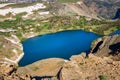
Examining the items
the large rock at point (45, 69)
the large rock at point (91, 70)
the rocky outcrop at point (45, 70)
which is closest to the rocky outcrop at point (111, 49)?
the large rock at point (91, 70)

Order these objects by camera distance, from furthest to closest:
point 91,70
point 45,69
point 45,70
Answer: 1. point 45,69
2. point 45,70
3. point 91,70

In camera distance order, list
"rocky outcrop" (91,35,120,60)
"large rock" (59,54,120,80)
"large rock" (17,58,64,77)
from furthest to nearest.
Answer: "rocky outcrop" (91,35,120,60) < "large rock" (17,58,64,77) < "large rock" (59,54,120,80)

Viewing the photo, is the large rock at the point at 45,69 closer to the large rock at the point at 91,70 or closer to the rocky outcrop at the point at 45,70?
the rocky outcrop at the point at 45,70

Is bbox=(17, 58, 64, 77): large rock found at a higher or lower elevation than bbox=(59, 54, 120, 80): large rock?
lower

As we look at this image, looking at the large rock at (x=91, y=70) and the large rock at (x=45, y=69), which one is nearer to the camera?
the large rock at (x=91, y=70)

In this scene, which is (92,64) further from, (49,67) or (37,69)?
(37,69)

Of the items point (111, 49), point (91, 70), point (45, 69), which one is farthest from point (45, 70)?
point (111, 49)

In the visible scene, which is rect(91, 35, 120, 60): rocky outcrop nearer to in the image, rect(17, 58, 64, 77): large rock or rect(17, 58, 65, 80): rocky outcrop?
rect(17, 58, 65, 80): rocky outcrop

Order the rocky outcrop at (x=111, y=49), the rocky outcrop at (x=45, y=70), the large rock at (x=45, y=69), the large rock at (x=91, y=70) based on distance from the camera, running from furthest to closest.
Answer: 1. the rocky outcrop at (x=111, y=49)
2. the large rock at (x=45, y=69)
3. the rocky outcrop at (x=45, y=70)
4. the large rock at (x=91, y=70)

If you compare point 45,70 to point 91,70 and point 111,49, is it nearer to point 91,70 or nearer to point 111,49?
point 91,70

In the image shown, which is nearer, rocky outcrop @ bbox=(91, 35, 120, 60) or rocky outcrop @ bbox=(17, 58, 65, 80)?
rocky outcrop @ bbox=(17, 58, 65, 80)

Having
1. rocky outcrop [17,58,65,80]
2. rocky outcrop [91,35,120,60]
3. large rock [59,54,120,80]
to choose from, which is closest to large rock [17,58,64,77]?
rocky outcrop [17,58,65,80]

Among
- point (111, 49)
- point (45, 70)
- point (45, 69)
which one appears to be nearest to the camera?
point (45, 70)
